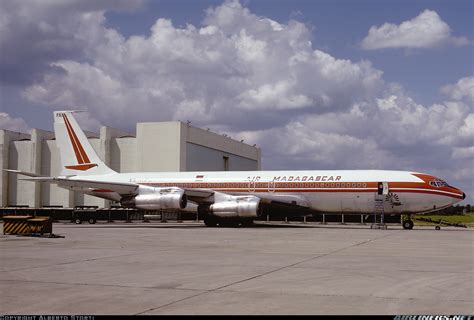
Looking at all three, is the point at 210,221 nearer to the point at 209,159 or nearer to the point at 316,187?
the point at 316,187

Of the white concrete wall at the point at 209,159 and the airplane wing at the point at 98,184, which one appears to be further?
the white concrete wall at the point at 209,159

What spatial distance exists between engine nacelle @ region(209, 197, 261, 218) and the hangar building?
28126 mm

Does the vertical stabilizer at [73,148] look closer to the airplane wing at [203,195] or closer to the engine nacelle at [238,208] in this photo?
the airplane wing at [203,195]

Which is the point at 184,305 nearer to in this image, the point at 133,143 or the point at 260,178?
the point at 260,178

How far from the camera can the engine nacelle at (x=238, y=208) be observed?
36978 mm

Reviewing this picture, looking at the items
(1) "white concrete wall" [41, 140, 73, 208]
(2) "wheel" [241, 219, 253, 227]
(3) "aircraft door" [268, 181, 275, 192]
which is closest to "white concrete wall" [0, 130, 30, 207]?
(1) "white concrete wall" [41, 140, 73, 208]

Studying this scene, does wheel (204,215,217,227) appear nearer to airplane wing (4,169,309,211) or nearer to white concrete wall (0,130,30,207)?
airplane wing (4,169,309,211)

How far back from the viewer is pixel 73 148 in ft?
153

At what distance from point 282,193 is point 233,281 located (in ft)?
93.7

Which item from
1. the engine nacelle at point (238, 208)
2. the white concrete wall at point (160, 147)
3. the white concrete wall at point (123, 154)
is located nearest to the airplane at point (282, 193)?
the engine nacelle at point (238, 208)

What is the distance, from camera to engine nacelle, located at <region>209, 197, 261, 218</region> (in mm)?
36978

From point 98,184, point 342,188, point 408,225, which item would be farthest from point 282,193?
point 98,184

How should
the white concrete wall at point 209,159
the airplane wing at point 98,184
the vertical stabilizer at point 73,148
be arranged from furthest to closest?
1. the white concrete wall at point 209,159
2. the vertical stabilizer at point 73,148
3. the airplane wing at point 98,184

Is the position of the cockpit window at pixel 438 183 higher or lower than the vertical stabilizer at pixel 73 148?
lower
